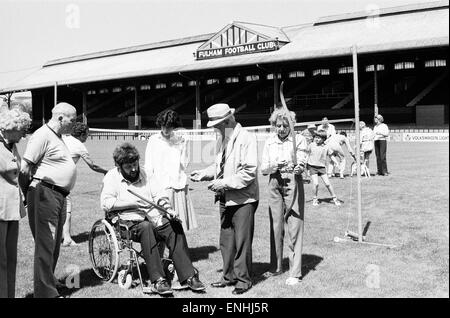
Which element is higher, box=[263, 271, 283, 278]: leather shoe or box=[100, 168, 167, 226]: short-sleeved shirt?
box=[100, 168, 167, 226]: short-sleeved shirt

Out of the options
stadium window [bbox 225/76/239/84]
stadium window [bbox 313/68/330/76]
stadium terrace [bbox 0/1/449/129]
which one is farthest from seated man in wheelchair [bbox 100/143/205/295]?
stadium window [bbox 225/76/239/84]

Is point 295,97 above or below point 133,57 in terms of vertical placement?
below

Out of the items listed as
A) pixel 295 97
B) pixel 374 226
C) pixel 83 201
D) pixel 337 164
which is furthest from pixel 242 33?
pixel 374 226

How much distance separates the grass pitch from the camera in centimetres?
500

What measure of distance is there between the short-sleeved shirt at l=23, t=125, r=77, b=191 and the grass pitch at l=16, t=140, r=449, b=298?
1.16m

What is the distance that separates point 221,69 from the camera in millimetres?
31516

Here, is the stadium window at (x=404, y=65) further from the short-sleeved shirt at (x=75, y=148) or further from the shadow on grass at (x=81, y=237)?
the short-sleeved shirt at (x=75, y=148)

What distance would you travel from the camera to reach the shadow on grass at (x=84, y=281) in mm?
5049

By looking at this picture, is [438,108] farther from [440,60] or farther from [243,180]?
[243,180]

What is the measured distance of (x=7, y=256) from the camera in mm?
4297

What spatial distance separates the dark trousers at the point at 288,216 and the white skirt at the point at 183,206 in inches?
36.3

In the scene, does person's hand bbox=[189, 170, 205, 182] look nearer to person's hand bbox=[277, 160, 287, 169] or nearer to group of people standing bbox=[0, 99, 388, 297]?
group of people standing bbox=[0, 99, 388, 297]
